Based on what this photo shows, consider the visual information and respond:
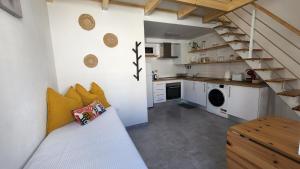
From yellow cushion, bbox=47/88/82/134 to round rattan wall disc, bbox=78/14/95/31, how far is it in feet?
4.24

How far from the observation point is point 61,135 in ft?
4.94

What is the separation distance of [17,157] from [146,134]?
1.99 metres

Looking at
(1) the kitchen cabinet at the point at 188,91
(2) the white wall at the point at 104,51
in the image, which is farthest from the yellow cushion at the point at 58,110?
(1) the kitchen cabinet at the point at 188,91

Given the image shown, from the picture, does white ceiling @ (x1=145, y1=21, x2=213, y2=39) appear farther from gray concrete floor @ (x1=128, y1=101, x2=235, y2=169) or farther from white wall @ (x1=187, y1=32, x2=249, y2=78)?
gray concrete floor @ (x1=128, y1=101, x2=235, y2=169)

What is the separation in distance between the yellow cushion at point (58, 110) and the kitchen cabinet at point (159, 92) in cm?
289

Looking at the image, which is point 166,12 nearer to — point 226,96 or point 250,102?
point 226,96

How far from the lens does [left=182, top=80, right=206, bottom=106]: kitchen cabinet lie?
4008 mm

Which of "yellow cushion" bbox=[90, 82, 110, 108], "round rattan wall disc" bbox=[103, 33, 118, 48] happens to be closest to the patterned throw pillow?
"yellow cushion" bbox=[90, 82, 110, 108]

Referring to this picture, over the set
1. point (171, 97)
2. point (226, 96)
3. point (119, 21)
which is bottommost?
point (171, 97)

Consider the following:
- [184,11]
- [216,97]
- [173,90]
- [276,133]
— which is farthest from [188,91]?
[276,133]

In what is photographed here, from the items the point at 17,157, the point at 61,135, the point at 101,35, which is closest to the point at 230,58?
the point at 101,35

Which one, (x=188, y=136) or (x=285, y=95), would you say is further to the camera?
(x=188, y=136)

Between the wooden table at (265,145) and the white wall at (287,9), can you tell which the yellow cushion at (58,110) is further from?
the white wall at (287,9)

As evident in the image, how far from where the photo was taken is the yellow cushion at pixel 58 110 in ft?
5.52
